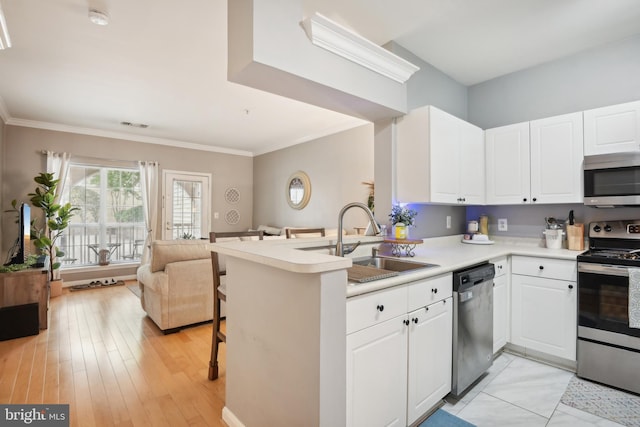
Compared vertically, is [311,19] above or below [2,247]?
above

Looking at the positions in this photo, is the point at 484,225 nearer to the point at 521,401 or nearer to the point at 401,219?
the point at 401,219

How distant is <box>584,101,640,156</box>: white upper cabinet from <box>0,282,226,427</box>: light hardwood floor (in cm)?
347

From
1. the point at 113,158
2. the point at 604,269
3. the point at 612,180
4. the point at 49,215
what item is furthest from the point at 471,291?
the point at 113,158

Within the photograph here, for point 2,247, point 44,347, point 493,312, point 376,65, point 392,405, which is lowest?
point 44,347

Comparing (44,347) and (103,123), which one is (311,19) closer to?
(44,347)

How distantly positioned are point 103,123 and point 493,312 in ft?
19.6

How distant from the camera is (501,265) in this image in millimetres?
2502

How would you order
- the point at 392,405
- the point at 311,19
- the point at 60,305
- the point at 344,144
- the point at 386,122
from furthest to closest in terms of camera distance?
the point at 344,144 < the point at 60,305 < the point at 386,122 < the point at 311,19 < the point at 392,405

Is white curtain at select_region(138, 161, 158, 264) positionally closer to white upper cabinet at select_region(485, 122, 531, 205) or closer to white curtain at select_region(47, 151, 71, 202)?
white curtain at select_region(47, 151, 71, 202)

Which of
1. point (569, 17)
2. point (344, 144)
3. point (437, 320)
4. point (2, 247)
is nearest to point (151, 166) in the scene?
point (2, 247)

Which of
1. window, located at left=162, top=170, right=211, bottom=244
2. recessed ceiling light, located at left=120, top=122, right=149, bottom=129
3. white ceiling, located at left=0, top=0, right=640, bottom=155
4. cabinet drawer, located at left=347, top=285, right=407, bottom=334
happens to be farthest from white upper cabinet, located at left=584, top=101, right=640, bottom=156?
window, located at left=162, top=170, right=211, bottom=244

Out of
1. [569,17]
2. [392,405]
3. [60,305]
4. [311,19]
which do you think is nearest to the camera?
[392,405]

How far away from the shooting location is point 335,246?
2.14 meters

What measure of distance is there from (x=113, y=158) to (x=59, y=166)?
0.78 metres
